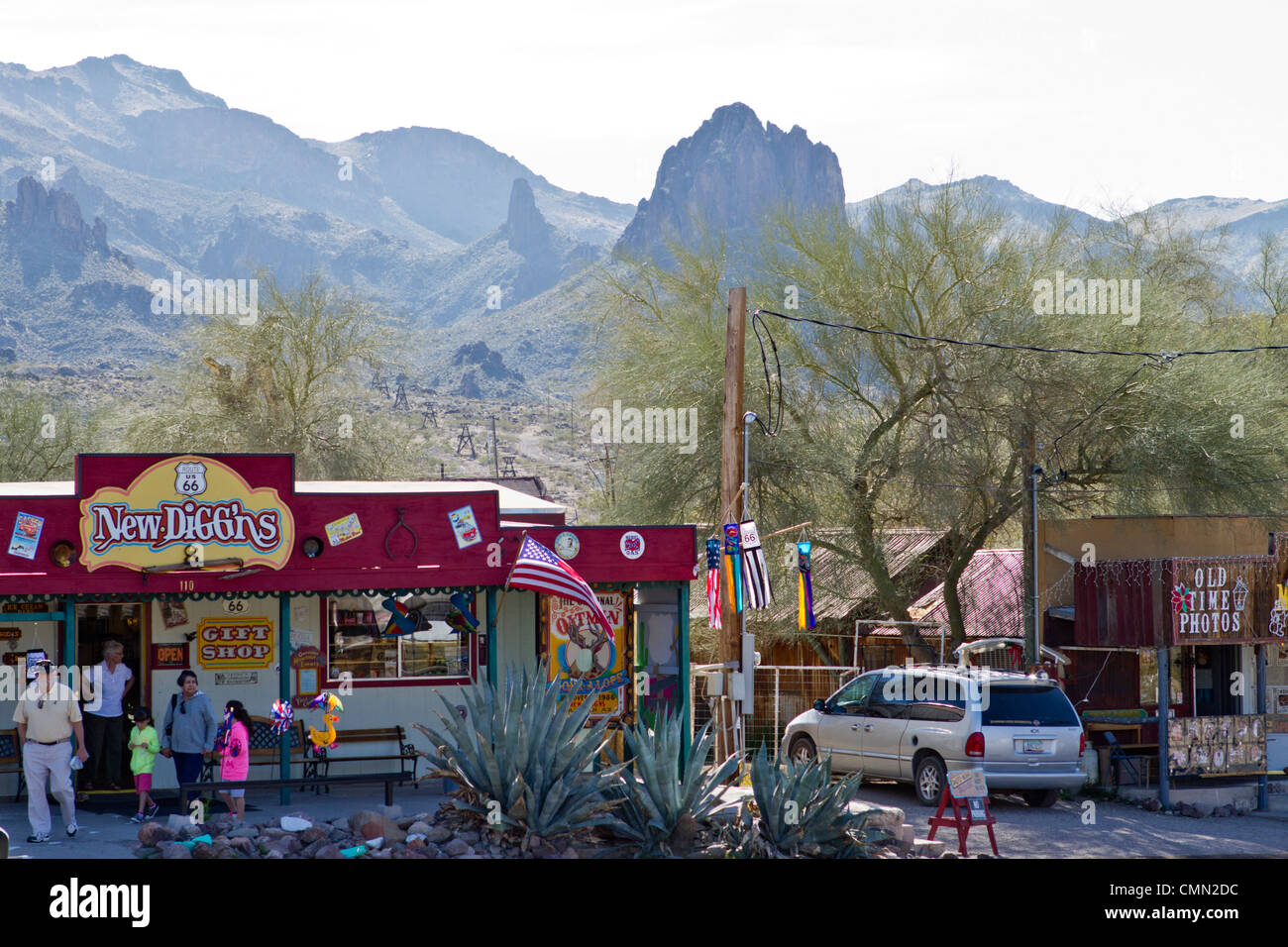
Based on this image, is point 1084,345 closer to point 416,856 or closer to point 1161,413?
point 1161,413

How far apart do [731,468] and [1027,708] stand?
455 centimetres

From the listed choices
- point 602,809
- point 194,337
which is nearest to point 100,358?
point 194,337

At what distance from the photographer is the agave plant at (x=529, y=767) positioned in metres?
11.1

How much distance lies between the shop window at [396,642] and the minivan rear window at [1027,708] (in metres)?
6.40

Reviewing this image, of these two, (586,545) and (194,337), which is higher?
(194,337)

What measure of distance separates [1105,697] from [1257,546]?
15.3 ft

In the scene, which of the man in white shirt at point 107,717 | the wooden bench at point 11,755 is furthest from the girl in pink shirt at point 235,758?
the wooden bench at point 11,755

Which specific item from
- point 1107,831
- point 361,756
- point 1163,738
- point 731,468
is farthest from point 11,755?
point 1163,738

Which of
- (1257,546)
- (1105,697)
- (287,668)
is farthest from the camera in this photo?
(1257,546)

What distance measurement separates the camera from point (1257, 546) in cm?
2278

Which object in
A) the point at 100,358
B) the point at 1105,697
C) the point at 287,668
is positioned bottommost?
the point at 1105,697

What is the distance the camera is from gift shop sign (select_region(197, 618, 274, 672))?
1564 cm

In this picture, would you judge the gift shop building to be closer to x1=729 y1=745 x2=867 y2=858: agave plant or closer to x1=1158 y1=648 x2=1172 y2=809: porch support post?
x1=729 y1=745 x2=867 y2=858: agave plant

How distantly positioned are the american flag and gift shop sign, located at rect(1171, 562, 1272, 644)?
26.3 feet
